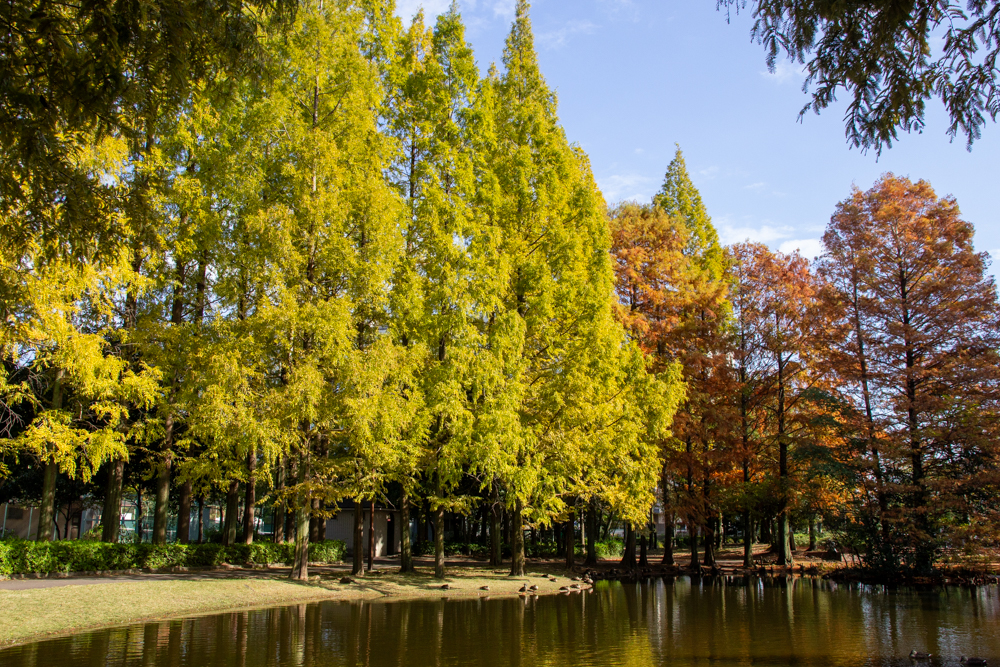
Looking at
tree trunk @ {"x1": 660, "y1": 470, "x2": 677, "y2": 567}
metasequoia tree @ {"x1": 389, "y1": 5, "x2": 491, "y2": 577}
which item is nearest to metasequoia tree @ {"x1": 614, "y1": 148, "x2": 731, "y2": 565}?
tree trunk @ {"x1": 660, "y1": 470, "x2": 677, "y2": 567}

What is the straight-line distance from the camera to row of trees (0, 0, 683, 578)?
640 inches

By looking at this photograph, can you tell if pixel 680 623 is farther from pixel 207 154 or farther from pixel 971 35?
pixel 207 154

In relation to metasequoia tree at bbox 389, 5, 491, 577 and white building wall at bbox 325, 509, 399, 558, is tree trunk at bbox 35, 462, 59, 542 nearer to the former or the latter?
metasequoia tree at bbox 389, 5, 491, 577

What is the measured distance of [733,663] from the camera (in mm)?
8672

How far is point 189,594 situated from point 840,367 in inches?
939

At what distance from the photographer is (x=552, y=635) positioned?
434 inches

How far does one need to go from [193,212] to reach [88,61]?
13.9 m

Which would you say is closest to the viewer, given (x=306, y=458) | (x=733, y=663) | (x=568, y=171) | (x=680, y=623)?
(x=733, y=663)

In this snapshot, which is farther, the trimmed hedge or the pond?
the trimmed hedge

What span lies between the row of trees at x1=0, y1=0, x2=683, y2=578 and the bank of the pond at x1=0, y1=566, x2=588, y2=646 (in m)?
1.29

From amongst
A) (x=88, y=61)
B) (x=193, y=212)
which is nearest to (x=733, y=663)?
(x=88, y=61)

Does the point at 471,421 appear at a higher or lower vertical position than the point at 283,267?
lower

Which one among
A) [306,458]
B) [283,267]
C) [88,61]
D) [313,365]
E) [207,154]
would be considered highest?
[207,154]

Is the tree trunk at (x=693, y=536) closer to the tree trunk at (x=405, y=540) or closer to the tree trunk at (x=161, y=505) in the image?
the tree trunk at (x=405, y=540)
